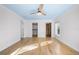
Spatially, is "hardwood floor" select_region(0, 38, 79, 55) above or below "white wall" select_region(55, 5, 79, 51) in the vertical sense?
below

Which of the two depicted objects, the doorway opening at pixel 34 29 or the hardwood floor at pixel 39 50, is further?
the doorway opening at pixel 34 29

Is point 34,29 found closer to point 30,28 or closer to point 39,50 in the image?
point 30,28

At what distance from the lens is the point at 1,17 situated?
5.39m

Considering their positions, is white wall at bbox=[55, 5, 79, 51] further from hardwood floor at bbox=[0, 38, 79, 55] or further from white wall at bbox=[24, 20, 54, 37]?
white wall at bbox=[24, 20, 54, 37]

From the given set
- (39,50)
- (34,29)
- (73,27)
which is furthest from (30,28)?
(73,27)

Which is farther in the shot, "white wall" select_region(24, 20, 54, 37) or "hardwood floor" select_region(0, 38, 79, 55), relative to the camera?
"white wall" select_region(24, 20, 54, 37)

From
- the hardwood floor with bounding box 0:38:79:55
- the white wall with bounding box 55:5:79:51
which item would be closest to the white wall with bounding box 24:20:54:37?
the hardwood floor with bounding box 0:38:79:55

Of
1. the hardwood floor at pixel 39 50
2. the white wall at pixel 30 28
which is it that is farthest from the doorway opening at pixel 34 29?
the hardwood floor at pixel 39 50

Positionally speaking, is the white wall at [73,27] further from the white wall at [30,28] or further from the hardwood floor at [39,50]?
the white wall at [30,28]

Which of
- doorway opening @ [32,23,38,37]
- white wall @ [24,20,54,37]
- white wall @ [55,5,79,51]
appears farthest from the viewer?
doorway opening @ [32,23,38,37]

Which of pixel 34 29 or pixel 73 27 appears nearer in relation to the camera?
pixel 73 27

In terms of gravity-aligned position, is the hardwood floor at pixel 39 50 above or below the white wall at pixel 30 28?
below
